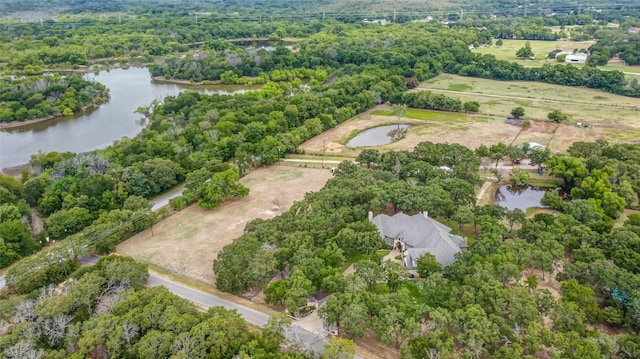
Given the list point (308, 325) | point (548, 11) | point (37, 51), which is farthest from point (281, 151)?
point (548, 11)

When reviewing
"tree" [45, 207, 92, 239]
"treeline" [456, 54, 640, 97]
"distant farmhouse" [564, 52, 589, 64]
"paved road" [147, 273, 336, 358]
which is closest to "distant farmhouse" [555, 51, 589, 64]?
"distant farmhouse" [564, 52, 589, 64]

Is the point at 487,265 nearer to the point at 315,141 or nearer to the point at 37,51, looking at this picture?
the point at 315,141

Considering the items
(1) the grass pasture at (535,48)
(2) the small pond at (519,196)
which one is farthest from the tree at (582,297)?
(1) the grass pasture at (535,48)

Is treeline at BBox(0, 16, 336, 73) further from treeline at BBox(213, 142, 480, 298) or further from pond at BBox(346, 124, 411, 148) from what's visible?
treeline at BBox(213, 142, 480, 298)

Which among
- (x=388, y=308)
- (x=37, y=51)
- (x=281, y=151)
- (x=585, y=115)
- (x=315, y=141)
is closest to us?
(x=388, y=308)

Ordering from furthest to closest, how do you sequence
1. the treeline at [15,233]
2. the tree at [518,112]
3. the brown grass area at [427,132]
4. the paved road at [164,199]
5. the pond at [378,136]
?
the tree at [518,112], the pond at [378,136], the brown grass area at [427,132], the paved road at [164,199], the treeline at [15,233]

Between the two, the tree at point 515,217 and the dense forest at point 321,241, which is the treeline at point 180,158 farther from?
the tree at point 515,217
